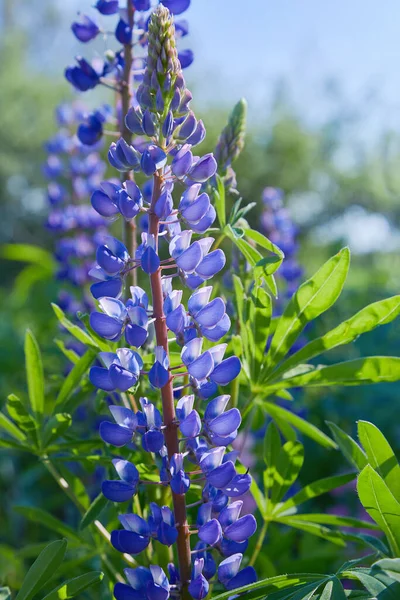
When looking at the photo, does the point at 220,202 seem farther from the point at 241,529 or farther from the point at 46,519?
the point at 46,519

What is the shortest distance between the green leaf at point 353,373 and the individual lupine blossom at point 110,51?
0.45m

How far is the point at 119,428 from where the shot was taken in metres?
0.65

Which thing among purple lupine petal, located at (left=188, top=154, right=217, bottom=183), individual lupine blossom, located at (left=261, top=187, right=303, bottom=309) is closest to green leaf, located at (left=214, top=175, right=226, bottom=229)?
purple lupine petal, located at (left=188, top=154, right=217, bottom=183)

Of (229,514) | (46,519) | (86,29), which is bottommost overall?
(46,519)

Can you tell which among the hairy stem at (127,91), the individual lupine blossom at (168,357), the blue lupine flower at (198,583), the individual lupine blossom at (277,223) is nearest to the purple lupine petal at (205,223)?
the individual lupine blossom at (168,357)

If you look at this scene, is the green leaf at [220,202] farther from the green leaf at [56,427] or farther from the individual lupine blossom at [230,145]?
the green leaf at [56,427]

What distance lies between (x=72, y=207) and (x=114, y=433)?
146cm

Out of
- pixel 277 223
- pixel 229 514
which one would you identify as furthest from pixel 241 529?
pixel 277 223

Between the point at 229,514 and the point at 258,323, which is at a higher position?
the point at 258,323

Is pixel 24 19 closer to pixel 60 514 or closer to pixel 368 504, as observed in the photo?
pixel 60 514

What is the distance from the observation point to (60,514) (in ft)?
7.39

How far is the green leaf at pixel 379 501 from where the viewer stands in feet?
1.99

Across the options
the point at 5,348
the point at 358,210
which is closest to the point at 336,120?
the point at 358,210

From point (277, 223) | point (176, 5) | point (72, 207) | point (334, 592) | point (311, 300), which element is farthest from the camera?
point (72, 207)
